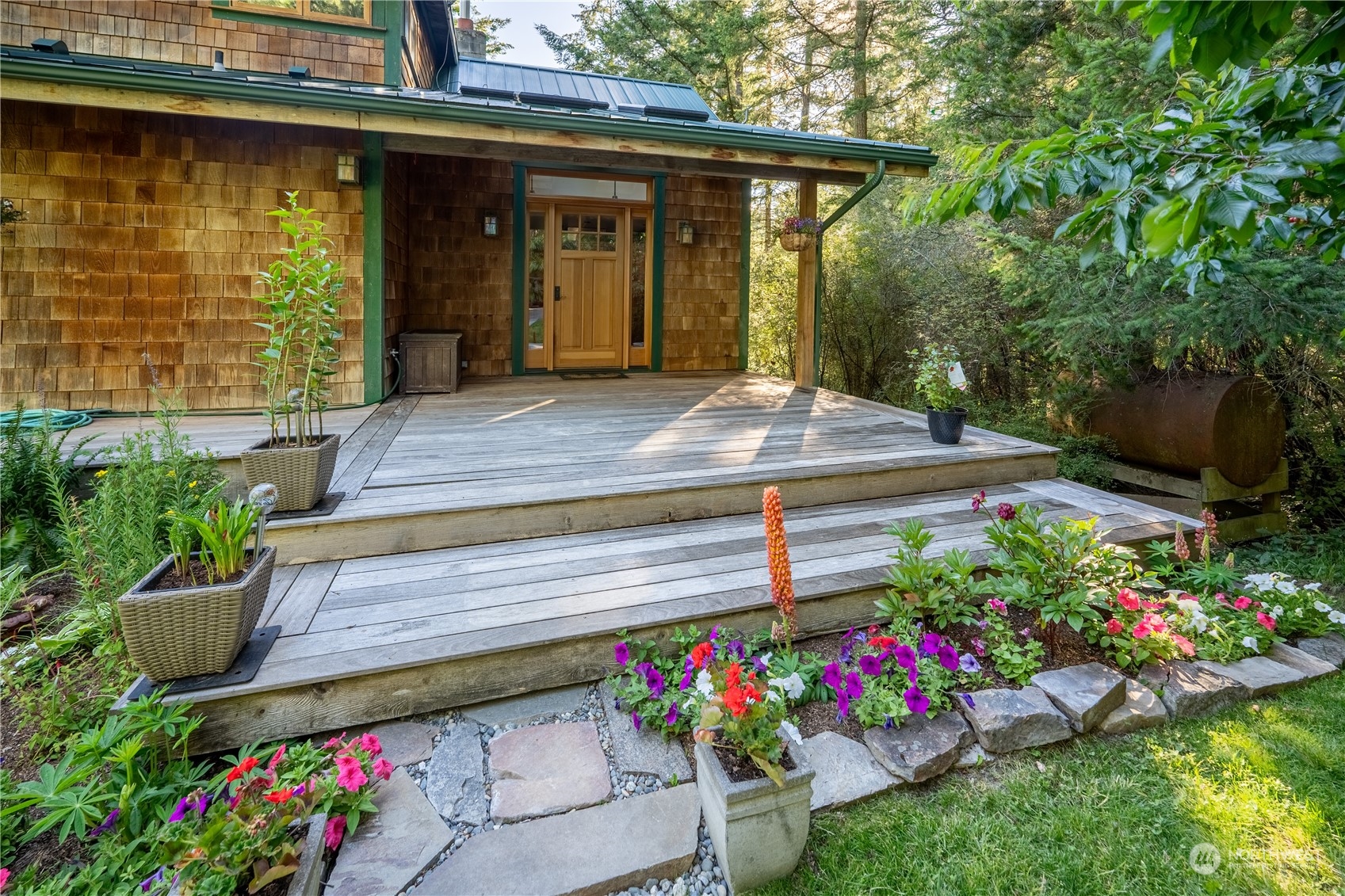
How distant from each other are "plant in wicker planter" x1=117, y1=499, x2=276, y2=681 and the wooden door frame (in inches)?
215

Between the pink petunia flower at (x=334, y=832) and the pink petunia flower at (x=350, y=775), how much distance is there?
7 cm

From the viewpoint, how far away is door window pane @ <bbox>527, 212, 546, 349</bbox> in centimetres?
718

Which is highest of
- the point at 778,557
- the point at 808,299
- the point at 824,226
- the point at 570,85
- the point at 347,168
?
the point at 570,85

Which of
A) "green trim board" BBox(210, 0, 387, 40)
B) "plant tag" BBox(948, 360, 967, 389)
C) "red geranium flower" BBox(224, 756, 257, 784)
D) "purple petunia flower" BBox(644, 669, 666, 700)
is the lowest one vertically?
"purple petunia flower" BBox(644, 669, 666, 700)

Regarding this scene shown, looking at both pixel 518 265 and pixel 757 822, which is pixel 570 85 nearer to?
pixel 518 265

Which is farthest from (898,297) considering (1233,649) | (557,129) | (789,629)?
(789,629)

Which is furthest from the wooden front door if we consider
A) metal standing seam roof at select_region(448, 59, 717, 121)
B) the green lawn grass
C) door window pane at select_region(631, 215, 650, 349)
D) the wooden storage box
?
the green lawn grass

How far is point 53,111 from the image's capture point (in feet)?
14.1

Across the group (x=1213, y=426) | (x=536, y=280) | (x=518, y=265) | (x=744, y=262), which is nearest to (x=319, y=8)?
(x=518, y=265)

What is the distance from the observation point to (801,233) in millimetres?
5789

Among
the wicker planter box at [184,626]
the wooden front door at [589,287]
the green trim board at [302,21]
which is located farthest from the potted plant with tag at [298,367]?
the wooden front door at [589,287]

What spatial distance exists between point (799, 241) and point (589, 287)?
8.62 ft

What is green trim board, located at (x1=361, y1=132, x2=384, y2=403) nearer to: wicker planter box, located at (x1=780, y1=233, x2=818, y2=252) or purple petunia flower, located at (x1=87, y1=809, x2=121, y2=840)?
wicker planter box, located at (x1=780, y1=233, x2=818, y2=252)

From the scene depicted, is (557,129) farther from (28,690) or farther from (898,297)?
(898,297)
